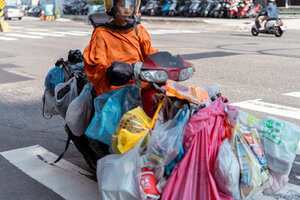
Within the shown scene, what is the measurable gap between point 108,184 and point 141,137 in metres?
0.36

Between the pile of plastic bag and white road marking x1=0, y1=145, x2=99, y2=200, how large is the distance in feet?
2.74

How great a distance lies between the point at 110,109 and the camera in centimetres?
323

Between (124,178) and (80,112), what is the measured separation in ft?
3.28

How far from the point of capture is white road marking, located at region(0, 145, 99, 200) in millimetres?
3709

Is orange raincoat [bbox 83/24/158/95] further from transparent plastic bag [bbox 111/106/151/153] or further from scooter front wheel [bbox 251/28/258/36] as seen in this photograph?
scooter front wheel [bbox 251/28/258/36]

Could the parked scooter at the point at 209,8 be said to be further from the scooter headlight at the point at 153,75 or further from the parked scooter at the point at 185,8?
the scooter headlight at the point at 153,75

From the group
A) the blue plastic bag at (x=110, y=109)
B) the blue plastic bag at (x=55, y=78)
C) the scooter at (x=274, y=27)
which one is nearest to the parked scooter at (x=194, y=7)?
the scooter at (x=274, y=27)

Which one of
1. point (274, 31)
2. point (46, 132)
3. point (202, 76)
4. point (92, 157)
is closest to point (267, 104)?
point (202, 76)

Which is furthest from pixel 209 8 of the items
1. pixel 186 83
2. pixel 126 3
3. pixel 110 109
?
pixel 110 109

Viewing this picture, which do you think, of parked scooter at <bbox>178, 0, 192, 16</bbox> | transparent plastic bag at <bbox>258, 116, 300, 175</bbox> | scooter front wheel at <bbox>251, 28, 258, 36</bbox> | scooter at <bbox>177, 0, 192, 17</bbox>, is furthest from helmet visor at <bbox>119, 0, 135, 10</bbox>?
scooter at <bbox>177, 0, 192, 17</bbox>

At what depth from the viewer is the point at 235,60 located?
11344mm

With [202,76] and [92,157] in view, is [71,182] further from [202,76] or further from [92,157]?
[202,76]

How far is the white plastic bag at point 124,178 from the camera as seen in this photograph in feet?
9.14

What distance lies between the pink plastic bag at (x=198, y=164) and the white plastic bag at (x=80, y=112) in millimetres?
1131
